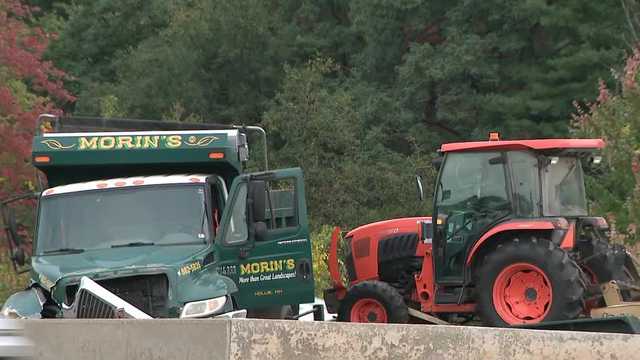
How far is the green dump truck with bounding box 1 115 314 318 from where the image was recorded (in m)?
12.4

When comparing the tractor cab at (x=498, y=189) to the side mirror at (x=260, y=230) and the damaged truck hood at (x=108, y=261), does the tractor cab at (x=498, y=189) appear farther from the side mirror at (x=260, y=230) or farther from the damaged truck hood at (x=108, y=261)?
the damaged truck hood at (x=108, y=261)

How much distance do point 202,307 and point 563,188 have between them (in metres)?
4.43

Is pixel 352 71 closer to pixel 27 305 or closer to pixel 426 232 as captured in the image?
pixel 426 232

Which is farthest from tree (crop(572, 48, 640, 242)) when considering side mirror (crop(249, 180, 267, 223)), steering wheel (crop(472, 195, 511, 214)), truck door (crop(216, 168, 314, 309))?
side mirror (crop(249, 180, 267, 223))

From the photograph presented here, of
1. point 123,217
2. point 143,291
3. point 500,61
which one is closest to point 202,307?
point 143,291

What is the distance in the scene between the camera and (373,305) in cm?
1496

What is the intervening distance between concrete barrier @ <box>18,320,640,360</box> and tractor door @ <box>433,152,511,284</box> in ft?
15.6

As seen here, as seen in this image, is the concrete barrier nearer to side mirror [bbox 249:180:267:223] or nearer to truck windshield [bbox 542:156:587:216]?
side mirror [bbox 249:180:267:223]

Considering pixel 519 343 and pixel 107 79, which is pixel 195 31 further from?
pixel 519 343

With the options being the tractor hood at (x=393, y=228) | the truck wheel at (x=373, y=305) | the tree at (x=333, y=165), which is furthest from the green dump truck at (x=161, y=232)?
the tree at (x=333, y=165)

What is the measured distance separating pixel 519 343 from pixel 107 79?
54.4 m

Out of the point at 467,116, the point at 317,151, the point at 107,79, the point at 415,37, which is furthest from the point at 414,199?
the point at 107,79

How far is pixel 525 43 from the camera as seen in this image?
45906 mm

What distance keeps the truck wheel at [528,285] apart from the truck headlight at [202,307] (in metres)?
2.92
